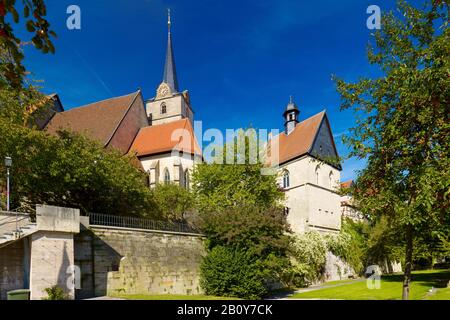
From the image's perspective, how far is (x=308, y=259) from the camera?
33688mm

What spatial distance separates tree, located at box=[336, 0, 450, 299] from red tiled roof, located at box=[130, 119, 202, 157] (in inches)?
1242

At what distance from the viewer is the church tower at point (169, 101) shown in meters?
60.2

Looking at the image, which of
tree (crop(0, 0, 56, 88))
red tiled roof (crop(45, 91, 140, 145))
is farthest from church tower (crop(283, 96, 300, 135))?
tree (crop(0, 0, 56, 88))

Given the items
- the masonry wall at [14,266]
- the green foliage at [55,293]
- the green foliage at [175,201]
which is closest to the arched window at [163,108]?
the green foliage at [175,201]

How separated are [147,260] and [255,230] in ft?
20.8

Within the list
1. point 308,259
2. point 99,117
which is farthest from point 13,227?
point 99,117

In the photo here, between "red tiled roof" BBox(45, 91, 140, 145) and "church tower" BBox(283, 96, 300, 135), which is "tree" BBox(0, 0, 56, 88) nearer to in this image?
"red tiled roof" BBox(45, 91, 140, 145)

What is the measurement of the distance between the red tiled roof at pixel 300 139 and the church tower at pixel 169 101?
781 inches

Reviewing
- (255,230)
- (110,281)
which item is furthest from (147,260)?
(255,230)

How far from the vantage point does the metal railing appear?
18875 millimetres

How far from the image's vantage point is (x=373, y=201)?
7.83m

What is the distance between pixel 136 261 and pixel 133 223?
217 centimetres

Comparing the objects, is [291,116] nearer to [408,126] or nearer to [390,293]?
[390,293]
